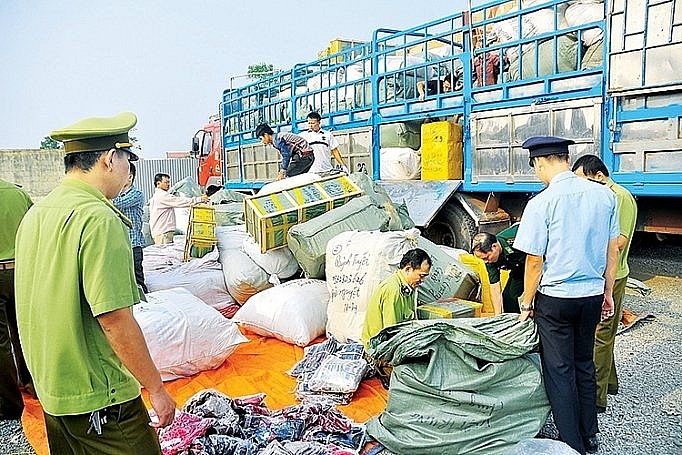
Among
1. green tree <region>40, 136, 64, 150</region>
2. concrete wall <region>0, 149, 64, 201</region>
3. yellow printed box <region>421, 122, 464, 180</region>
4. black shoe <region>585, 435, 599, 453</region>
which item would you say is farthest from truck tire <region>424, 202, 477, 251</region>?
concrete wall <region>0, 149, 64, 201</region>

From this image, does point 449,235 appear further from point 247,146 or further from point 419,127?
point 247,146

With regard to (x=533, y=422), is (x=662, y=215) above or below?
above

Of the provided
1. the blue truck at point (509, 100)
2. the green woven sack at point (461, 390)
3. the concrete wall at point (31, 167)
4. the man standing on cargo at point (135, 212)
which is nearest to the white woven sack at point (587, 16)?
the blue truck at point (509, 100)

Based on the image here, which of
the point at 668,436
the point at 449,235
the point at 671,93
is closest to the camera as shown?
the point at 668,436

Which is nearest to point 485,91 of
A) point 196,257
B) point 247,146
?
point 196,257

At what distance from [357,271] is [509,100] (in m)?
2.37

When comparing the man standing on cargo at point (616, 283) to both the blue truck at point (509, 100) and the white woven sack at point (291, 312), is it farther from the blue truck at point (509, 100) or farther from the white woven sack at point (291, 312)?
the white woven sack at point (291, 312)

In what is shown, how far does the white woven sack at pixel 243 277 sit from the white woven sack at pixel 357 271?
89cm

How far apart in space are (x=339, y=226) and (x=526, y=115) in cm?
194

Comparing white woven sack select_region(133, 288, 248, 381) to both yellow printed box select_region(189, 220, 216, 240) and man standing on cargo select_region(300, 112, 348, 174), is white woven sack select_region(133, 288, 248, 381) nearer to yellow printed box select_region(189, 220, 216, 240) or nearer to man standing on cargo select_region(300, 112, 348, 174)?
yellow printed box select_region(189, 220, 216, 240)

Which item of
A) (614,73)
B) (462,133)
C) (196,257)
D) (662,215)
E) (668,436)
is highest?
(614,73)

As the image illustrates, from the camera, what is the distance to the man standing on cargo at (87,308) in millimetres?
1534

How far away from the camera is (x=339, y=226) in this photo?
450 centimetres

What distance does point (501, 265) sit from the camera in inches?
147
